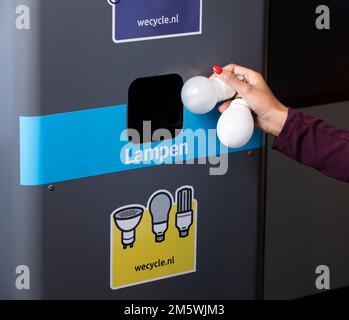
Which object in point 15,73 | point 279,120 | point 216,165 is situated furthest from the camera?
point 216,165

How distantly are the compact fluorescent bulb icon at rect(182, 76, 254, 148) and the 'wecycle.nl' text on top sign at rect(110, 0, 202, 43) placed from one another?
0.38 ft

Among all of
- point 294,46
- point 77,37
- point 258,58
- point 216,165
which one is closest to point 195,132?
point 216,165

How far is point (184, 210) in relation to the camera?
1906 mm

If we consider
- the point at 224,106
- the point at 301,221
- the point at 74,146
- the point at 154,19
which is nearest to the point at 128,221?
the point at 74,146

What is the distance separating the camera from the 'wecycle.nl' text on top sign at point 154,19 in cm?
174

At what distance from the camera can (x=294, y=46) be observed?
2.30 metres

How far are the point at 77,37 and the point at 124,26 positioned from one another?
0.34ft

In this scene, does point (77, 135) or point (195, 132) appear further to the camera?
point (195, 132)

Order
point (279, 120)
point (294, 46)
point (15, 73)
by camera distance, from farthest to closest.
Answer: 1. point (294, 46)
2. point (279, 120)
3. point (15, 73)

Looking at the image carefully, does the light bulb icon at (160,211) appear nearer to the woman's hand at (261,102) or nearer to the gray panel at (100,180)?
the gray panel at (100,180)

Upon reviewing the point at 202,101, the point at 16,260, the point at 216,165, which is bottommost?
the point at 16,260

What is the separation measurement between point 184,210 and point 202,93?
28 cm

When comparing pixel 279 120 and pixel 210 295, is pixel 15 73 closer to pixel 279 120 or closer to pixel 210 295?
pixel 279 120

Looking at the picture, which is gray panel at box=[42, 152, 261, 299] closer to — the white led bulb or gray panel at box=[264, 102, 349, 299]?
the white led bulb
